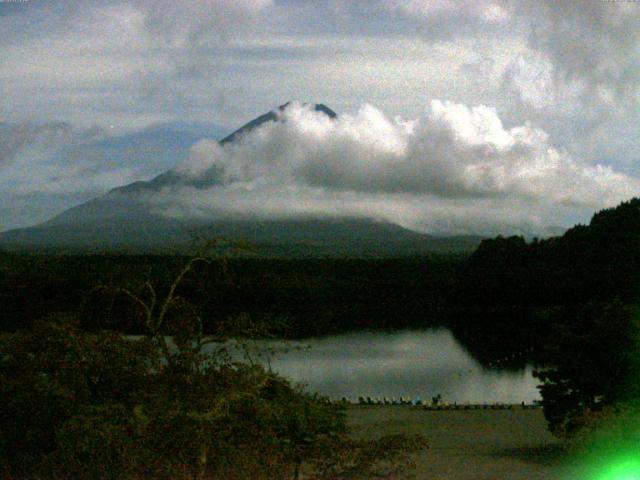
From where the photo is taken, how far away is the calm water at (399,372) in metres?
22.6

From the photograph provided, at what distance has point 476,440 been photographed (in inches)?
541

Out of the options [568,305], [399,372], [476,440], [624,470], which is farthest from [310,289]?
[624,470]

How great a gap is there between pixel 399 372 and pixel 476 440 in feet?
41.6

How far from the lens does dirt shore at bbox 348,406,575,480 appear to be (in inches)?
390

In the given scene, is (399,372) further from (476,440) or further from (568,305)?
(568,305)

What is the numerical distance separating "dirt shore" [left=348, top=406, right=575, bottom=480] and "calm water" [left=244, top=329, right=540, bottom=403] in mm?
3718

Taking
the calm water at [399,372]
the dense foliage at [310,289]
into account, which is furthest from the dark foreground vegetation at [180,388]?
the calm water at [399,372]

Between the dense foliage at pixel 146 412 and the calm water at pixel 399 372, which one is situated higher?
the dense foliage at pixel 146 412

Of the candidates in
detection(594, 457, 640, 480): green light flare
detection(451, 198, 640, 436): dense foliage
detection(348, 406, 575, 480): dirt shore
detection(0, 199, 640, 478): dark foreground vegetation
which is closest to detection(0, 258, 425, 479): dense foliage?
detection(0, 199, 640, 478): dark foreground vegetation

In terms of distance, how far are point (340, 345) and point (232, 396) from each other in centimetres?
2837

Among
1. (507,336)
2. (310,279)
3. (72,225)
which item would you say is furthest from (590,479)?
(72,225)

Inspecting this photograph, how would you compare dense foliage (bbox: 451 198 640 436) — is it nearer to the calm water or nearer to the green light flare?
the calm water

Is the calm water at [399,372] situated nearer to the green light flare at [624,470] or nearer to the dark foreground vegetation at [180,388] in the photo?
the dark foreground vegetation at [180,388]

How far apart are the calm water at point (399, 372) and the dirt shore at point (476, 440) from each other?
3.72 m
